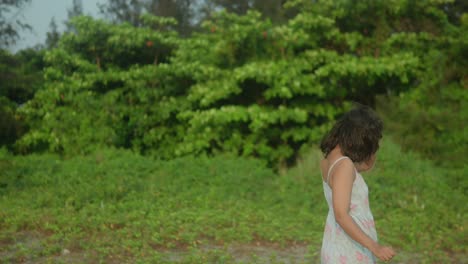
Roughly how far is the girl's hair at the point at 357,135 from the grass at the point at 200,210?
3.23 m

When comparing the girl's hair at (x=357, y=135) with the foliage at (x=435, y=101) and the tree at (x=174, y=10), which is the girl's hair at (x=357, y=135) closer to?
the foliage at (x=435, y=101)

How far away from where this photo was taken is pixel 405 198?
8352mm

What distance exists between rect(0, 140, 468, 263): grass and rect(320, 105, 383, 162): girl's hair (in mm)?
3227

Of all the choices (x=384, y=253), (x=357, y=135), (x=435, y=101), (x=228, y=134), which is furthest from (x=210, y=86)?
(x=384, y=253)

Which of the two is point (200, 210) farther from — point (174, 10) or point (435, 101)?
point (174, 10)

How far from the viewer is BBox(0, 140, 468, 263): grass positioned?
20.7ft

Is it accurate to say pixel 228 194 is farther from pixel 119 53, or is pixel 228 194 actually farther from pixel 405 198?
pixel 119 53

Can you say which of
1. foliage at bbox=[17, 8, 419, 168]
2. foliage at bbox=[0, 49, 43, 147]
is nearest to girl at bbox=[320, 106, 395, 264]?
foliage at bbox=[17, 8, 419, 168]

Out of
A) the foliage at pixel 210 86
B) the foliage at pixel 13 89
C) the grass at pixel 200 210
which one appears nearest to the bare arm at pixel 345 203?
the grass at pixel 200 210

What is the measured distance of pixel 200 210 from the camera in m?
8.07

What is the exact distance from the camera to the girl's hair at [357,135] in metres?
2.90

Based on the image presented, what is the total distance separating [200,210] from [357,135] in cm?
538

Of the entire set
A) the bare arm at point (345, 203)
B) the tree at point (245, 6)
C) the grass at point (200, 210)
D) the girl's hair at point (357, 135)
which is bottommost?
the grass at point (200, 210)

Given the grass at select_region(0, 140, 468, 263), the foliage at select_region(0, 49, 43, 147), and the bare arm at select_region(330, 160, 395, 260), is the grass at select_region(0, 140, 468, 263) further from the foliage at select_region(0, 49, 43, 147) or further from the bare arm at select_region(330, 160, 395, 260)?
the bare arm at select_region(330, 160, 395, 260)
